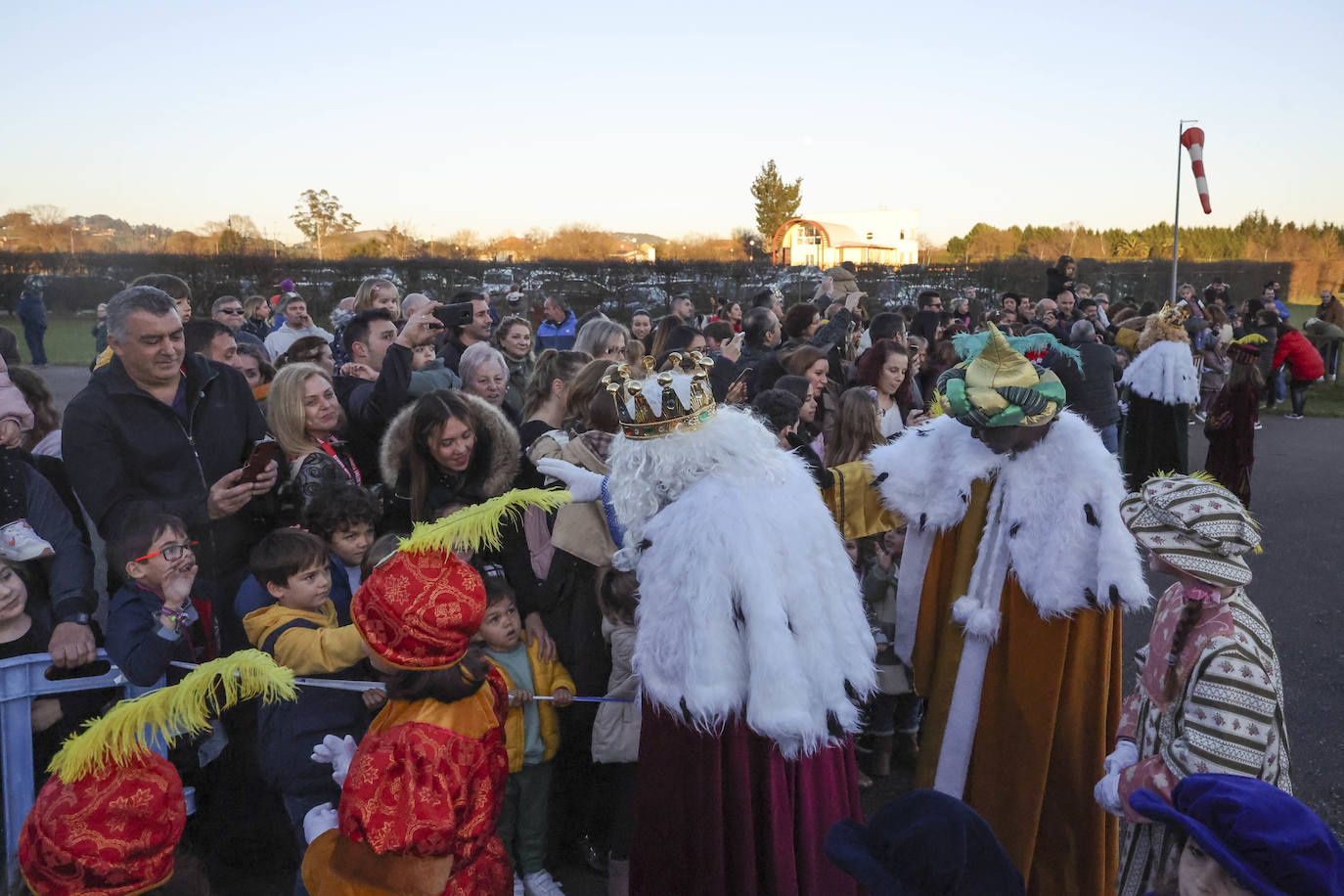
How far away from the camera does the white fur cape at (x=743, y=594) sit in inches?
92.2

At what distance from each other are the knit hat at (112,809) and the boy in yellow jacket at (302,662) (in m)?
0.91

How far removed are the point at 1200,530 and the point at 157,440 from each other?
369 centimetres

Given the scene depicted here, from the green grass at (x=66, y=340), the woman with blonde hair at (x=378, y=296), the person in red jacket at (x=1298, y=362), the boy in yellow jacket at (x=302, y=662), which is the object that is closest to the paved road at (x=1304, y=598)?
the boy in yellow jacket at (x=302, y=662)

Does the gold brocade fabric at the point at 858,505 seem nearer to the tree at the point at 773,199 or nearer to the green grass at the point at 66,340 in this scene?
the green grass at the point at 66,340

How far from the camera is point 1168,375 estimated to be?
8.15m

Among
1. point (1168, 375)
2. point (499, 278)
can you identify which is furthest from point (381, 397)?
point (499, 278)

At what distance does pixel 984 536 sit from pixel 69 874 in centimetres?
275

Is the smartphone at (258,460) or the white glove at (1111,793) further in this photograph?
the smartphone at (258,460)

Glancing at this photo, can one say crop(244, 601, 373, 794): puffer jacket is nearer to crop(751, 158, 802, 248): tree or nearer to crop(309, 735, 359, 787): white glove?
crop(309, 735, 359, 787): white glove

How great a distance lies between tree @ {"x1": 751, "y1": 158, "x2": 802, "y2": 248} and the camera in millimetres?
50188

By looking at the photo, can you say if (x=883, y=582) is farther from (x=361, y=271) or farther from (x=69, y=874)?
(x=361, y=271)

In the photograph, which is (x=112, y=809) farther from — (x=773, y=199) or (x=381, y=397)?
(x=773, y=199)

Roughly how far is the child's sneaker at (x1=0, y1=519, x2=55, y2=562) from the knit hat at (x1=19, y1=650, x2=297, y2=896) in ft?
5.22

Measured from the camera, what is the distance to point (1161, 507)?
2.35m
